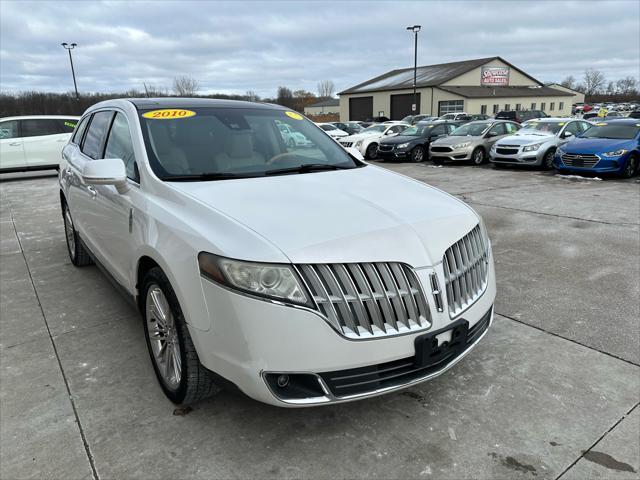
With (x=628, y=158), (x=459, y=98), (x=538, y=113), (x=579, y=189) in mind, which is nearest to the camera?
(x=579, y=189)

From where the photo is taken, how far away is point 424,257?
2.30m

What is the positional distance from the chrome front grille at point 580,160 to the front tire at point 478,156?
12.1 ft

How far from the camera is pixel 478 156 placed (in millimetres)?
16203

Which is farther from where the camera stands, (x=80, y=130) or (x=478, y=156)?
(x=478, y=156)

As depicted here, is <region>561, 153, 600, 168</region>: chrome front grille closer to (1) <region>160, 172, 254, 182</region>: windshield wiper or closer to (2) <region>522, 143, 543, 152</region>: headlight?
(2) <region>522, 143, 543, 152</region>: headlight

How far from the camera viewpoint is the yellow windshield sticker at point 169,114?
334 centimetres

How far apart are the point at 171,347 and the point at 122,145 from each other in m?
1.62

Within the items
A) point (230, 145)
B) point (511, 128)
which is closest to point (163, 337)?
point (230, 145)

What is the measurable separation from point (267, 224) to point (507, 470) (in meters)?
1.65

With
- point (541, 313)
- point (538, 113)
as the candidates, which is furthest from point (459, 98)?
point (541, 313)

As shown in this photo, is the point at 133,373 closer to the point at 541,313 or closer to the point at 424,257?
the point at 424,257

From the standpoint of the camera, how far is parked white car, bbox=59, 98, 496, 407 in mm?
2084

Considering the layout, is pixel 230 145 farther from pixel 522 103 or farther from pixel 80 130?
pixel 522 103

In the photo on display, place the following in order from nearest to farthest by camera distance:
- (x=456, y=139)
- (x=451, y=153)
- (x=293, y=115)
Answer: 1. (x=293, y=115)
2. (x=451, y=153)
3. (x=456, y=139)
